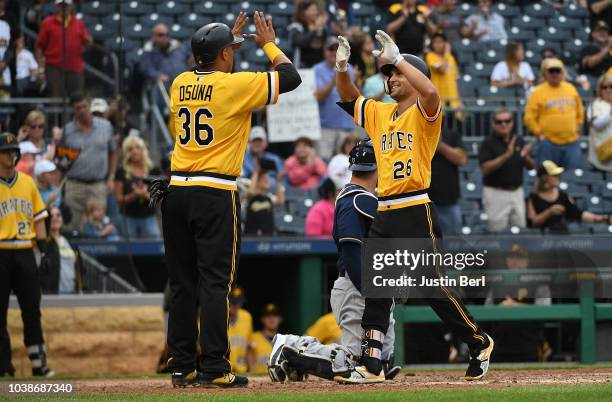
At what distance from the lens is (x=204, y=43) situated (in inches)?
313

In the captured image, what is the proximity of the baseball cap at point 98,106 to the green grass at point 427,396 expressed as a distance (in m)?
6.48

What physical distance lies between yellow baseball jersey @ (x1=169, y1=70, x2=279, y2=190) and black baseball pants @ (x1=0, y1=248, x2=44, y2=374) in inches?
154

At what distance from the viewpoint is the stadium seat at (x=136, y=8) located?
18.6 metres

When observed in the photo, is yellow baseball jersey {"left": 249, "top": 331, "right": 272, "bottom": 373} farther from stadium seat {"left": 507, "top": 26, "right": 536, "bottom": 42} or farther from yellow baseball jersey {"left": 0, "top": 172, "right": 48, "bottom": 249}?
stadium seat {"left": 507, "top": 26, "right": 536, "bottom": 42}

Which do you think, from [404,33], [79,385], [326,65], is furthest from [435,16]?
[79,385]

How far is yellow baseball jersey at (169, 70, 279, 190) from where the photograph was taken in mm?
7879

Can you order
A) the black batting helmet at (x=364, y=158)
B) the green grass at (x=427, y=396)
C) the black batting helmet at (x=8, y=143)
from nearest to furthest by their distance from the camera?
the green grass at (x=427, y=396) < the black batting helmet at (x=364, y=158) < the black batting helmet at (x=8, y=143)

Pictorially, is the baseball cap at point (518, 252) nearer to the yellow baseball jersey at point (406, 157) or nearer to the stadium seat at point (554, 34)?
the yellow baseball jersey at point (406, 157)

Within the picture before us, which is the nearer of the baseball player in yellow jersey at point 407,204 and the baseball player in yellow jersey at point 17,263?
the baseball player in yellow jersey at point 407,204

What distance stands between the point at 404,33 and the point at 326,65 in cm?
146

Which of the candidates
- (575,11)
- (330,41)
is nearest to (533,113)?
(330,41)

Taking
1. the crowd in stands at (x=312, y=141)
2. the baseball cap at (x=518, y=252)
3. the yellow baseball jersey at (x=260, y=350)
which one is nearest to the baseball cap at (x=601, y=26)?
the crowd in stands at (x=312, y=141)

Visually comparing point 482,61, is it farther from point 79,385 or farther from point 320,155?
point 79,385

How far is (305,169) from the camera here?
1516cm
